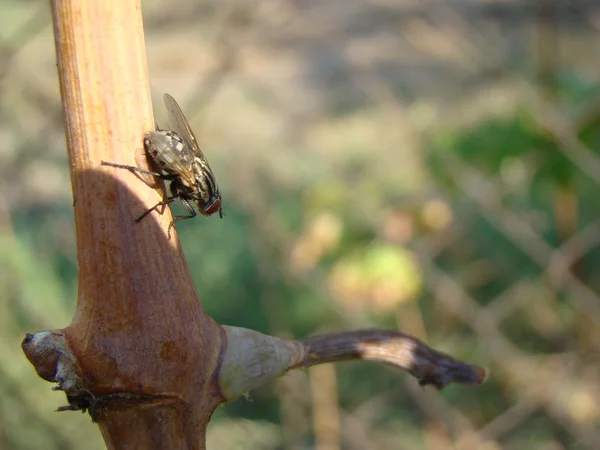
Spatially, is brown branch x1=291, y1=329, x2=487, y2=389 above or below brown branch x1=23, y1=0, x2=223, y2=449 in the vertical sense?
below

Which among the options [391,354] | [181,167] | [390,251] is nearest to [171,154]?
[181,167]

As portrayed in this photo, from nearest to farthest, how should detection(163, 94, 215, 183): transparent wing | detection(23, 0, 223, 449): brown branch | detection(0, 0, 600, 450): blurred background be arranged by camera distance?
1. detection(23, 0, 223, 449): brown branch
2. detection(163, 94, 215, 183): transparent wing
3. detection(0, 0, 600, 450): blurred background

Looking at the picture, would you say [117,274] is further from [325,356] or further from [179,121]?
[179,121]

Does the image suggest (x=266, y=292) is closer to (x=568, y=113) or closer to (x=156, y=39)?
(x=568, y=113)

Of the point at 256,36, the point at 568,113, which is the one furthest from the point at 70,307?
the point at 568,113

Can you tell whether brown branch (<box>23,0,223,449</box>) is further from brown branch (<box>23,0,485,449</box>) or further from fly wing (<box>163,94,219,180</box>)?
fly wing (<box>163,94,219,180</box>)

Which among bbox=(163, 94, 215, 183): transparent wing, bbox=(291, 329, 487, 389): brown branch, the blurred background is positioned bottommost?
the blurred background

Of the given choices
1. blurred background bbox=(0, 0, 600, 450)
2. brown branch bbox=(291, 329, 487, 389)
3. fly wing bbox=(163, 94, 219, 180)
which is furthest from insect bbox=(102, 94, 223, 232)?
blurred background bbox=(0, 0, 600, 450)
